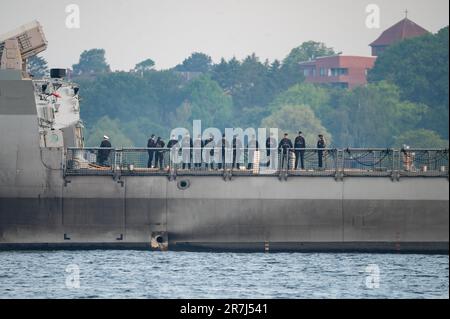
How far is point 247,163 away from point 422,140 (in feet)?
271

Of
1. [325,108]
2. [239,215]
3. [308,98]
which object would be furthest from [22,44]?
[308,98]

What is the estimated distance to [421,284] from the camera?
5841 centimetres

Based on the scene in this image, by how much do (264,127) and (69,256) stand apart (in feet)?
341

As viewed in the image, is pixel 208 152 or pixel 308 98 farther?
pixel 308 98

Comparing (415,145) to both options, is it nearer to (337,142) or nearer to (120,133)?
(337,142)

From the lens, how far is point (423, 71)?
170m

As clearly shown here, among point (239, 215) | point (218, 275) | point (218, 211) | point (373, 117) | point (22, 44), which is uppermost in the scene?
point (373, 117)

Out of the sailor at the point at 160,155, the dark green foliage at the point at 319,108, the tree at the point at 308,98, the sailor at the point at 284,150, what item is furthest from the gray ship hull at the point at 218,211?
the tree at the point at 308,98

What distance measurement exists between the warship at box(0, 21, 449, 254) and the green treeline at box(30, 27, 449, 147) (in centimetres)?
8255

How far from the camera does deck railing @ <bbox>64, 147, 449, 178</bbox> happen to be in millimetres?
65750

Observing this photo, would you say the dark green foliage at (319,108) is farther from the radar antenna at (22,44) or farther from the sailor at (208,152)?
the radar antenna at (22,44)

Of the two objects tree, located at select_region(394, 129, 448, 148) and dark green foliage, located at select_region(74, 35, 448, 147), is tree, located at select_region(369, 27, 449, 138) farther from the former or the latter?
tree, located at select_region(394, 129, 448, 148)

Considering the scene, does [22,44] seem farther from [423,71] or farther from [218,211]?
[423,71]

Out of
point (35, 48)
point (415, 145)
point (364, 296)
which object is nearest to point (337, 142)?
point (415, 145)
